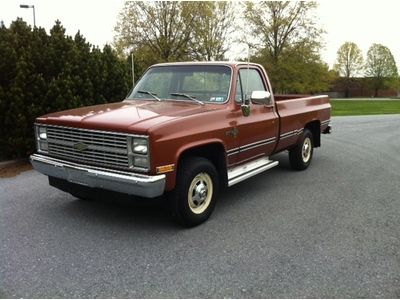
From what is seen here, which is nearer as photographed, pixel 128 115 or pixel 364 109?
pixel 128 115

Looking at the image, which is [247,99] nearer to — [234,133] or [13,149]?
[234,133]

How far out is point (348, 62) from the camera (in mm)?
71125

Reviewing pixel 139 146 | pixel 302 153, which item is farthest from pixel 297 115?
pixel 139 146

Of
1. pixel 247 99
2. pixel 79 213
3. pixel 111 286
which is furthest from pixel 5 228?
pixel 247 99

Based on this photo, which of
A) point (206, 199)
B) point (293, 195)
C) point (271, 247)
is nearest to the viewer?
point (271, 247)

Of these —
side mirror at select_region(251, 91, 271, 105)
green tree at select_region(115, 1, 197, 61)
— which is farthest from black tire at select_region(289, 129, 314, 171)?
green tree at select_region(115, 1, 197, 61)

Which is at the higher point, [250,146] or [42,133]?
[42,133]

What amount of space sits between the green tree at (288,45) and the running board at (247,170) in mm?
30877

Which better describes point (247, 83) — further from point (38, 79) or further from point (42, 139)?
point (38, 79)

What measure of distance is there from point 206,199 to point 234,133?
3.06 feet

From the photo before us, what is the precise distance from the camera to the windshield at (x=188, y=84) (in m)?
5.50

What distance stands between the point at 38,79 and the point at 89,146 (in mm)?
3957

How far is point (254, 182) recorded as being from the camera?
6859mm

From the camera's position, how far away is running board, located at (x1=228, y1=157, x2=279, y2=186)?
17.5 feet
